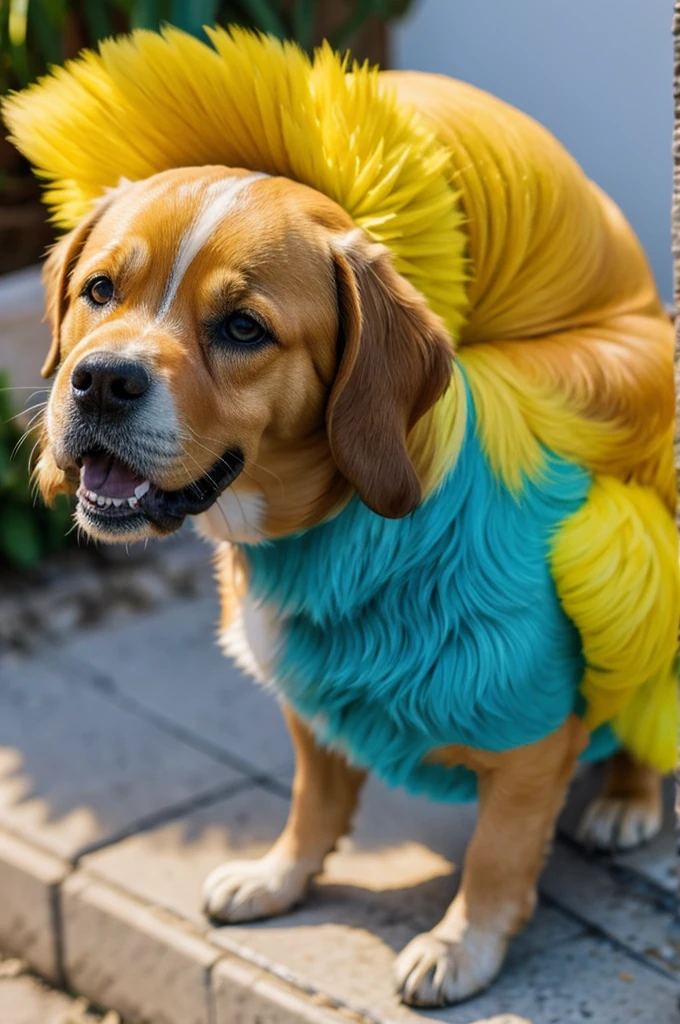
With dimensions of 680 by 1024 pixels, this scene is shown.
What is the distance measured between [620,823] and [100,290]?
164 centimetres

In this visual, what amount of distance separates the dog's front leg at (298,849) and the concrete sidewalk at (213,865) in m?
0.05

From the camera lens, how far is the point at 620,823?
293 cm

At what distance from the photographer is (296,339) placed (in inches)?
83.4

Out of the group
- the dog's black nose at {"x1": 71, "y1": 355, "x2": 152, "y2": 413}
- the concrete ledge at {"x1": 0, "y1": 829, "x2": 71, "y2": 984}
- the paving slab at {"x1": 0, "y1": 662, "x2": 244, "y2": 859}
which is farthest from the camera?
the paving slab at {"x1": 0, "y1": 662, "x2": 244, "y2": 859}

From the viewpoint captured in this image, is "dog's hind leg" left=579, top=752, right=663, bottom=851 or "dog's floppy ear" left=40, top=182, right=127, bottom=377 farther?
"dog's hind leg" left=579, top=752, right=663, bottom=851

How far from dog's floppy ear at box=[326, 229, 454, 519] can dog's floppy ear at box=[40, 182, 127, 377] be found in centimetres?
45

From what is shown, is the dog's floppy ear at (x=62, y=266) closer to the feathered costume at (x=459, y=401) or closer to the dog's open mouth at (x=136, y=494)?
the feathered costume at (x=459, y=401)

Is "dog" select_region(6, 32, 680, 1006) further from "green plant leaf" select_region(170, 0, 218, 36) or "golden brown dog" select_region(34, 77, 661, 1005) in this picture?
"green plant leaf" select_region(170, 0, 218, 36)

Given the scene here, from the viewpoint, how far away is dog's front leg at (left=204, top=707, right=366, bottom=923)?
2.73 metres

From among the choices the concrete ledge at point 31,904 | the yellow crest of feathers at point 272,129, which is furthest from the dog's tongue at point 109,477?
the concrete ledge at point 31,904

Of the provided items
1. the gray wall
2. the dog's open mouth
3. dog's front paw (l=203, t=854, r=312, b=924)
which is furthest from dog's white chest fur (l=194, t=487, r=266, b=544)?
the gray wall

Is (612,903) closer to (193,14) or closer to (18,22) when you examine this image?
(193,14)

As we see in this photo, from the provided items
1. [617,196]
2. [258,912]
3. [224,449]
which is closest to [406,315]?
[224,449]

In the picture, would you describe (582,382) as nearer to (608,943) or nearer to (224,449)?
(224,449)
